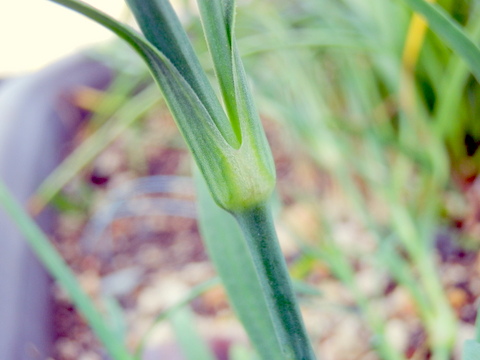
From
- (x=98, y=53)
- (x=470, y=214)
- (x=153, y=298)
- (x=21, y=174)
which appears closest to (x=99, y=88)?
(x=98, y=53)

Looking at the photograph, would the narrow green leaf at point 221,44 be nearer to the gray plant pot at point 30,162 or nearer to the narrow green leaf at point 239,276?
the narrow green leaf at point 239,276

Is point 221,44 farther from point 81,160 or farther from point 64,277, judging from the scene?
point 81,160

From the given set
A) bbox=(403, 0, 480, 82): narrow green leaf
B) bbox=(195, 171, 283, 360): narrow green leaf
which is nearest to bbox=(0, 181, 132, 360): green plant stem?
bbox=(195, 171, 283, 360): narrow green leaf

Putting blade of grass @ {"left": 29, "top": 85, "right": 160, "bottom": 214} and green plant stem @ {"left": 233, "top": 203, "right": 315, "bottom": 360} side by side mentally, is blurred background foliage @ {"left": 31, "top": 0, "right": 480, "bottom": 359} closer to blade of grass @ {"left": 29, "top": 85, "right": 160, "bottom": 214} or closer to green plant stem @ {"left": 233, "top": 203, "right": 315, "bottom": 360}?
blade of grass @ {"left": 29, "top": 85, "right": 160, "bottom": 214}

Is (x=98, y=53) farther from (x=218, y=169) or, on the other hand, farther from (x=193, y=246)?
(x=218, y=169)

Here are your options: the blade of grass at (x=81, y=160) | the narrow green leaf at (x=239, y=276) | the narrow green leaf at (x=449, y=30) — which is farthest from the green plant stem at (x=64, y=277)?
the blade of grass at (x=81, y=160)

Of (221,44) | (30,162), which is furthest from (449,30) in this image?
(30,162)
